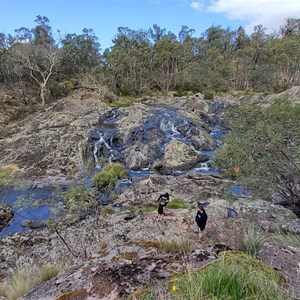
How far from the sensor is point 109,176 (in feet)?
67.7

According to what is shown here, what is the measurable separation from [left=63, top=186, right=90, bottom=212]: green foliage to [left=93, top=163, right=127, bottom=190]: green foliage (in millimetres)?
2976

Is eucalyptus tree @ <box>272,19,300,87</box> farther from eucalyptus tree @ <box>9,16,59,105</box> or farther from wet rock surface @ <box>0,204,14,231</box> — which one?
wet rock surface @ <box>0,204,14,231</box>

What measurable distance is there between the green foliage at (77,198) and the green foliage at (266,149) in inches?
249

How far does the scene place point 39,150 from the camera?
2634 cm

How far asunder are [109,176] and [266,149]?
41.6 feet

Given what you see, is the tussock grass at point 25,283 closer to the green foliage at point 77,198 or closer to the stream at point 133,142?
the green foliage at point 77,198

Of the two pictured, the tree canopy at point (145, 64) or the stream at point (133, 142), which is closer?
the stream at point (133, 142)

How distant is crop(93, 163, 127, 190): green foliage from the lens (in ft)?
65.6

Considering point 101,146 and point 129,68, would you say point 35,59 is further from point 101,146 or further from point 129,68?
point 101,146

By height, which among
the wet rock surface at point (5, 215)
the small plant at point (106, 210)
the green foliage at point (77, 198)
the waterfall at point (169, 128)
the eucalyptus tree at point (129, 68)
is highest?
the eucalyptus tree at point (129, 68)

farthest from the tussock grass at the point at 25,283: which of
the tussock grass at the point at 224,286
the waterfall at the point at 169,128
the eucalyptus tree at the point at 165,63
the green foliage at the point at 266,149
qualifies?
the eucalyptus tree at the point at 165,63

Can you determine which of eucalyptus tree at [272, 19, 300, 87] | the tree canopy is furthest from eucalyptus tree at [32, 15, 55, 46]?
eucalyptus tree at [272, 19, 300, 87]

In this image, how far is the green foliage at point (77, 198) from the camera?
14.0 m

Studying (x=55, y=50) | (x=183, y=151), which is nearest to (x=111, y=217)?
(x=183, y=151)
